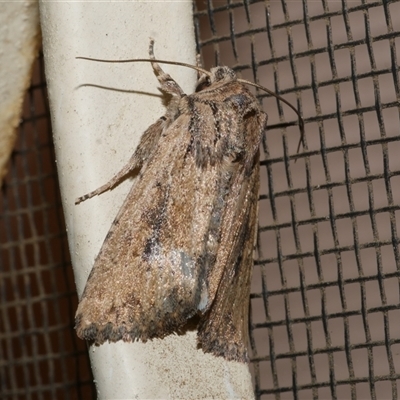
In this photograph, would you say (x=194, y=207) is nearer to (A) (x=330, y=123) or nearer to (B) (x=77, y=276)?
(B) (x=77, y=276)

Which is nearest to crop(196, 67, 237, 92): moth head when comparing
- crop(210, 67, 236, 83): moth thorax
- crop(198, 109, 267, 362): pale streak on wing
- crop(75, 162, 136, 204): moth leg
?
crop(210, 67, 236, 83): moth thorax

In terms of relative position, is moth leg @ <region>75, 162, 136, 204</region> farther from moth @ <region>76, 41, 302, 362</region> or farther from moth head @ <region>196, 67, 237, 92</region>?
moth head @ <region>196, 67, 237, 92</region>

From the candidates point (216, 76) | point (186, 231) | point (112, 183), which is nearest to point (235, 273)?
point (186, 231)

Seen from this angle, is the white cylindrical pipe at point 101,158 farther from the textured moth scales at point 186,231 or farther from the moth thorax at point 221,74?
the moth thorax at point 221,74

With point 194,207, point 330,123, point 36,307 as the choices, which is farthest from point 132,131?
point 330,123

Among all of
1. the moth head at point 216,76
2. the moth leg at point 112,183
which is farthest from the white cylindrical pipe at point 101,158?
the moth head at point 216,76
